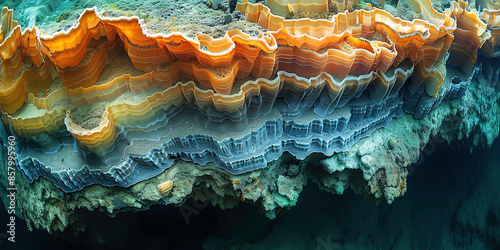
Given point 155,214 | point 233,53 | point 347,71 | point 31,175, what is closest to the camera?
point 233,53

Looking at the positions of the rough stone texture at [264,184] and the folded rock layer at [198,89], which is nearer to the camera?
the folded rock layer at [198,89]

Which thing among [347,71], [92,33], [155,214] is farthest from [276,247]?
[92,33]

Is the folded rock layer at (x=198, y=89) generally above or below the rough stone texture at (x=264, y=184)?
above

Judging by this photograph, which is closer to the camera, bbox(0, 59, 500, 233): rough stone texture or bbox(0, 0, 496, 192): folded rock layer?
bbox(0, 0, 496, 192): folded rock layer

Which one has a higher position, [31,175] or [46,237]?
[31,175]

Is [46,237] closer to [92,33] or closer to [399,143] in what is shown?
[92,33]

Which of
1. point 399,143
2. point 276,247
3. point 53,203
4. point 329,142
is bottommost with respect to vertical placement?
point 276,247

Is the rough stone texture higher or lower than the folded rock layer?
lower

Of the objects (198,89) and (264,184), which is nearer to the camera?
(198,89)

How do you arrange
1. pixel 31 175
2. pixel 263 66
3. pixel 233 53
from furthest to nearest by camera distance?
pixel 31 175, pixel 263 66, pixel 233 53

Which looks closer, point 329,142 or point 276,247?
point 329,142

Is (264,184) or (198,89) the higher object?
(198,89)
